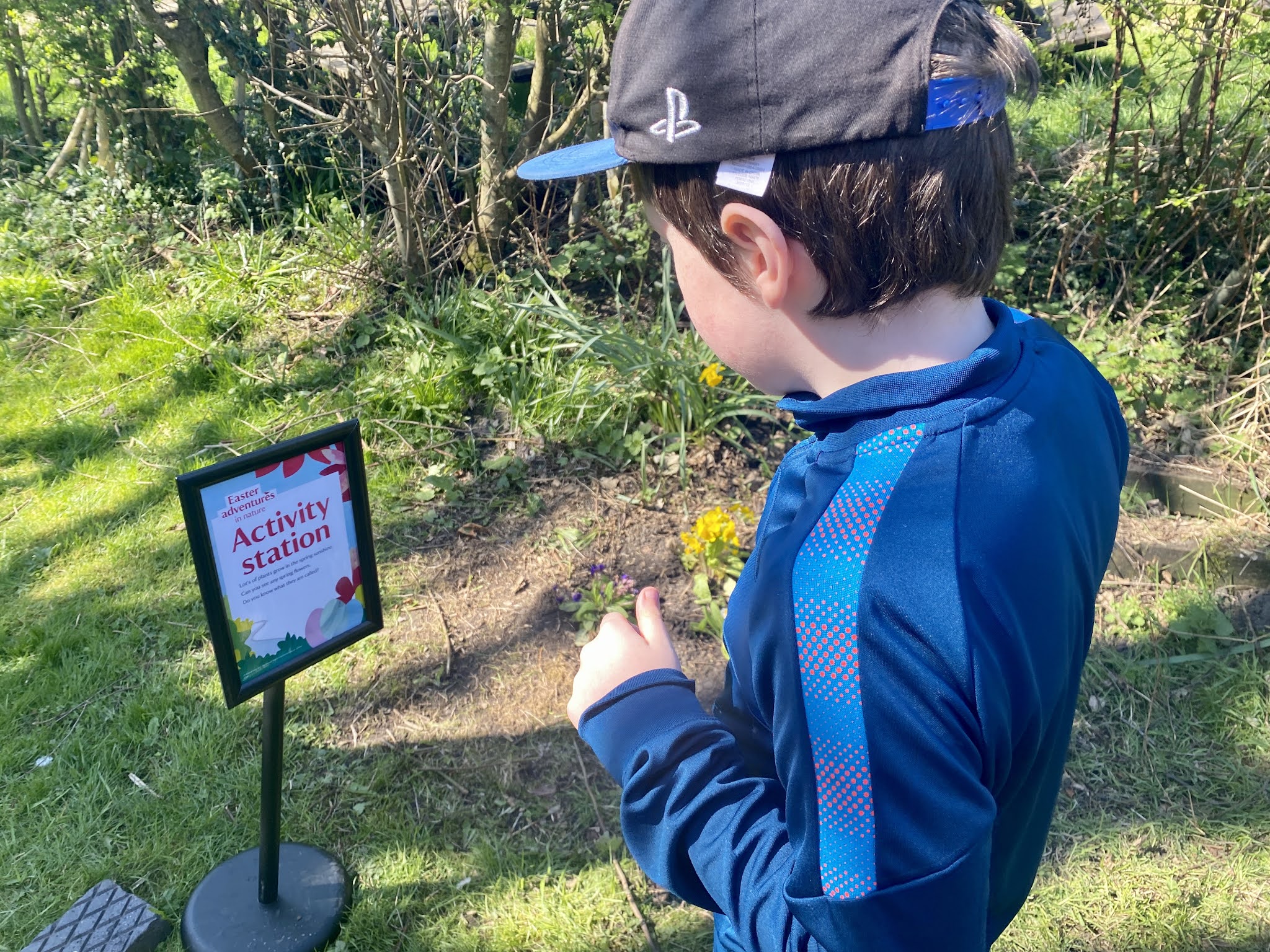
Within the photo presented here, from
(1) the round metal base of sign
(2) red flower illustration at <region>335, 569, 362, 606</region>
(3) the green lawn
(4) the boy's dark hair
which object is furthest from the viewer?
(3) the green lawn

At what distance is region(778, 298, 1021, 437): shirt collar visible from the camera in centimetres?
97

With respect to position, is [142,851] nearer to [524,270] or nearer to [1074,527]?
[1074,527]

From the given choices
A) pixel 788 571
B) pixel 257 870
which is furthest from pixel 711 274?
pixel 257 870

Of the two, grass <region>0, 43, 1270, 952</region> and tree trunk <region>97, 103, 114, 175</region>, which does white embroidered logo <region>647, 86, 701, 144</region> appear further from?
tree trunk <region>97, 103, 114, 175</region>

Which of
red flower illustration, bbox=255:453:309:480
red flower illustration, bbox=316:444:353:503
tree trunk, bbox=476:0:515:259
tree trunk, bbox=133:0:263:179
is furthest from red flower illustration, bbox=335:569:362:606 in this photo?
tree trunk, bbox=133:0:263:179

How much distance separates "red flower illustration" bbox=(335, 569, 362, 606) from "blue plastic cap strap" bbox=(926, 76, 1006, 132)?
140cm

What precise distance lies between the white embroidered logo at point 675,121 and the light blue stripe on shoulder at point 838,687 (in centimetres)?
45

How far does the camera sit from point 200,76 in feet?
16.4

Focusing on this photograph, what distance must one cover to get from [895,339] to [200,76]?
5.26 metres

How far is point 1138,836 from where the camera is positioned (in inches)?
99.2

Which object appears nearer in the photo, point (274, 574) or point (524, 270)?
point (274, 574)

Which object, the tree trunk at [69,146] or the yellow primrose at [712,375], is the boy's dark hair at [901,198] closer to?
the yellow primrose at [712,375]

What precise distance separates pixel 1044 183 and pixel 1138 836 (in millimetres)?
3264

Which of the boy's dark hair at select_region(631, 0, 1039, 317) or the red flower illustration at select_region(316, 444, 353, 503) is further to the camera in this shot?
the red flower illustration at select_region(316, 444, 353, 503)
